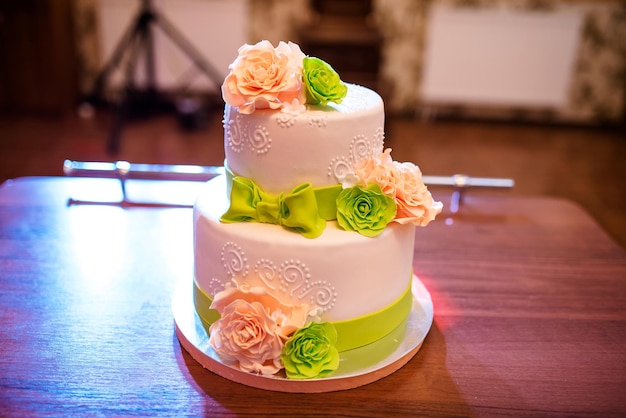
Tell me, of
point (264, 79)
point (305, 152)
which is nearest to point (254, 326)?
point (305, 152)

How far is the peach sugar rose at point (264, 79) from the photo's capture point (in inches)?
39.5

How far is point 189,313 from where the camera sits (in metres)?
1.22

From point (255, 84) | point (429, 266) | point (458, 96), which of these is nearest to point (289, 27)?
point (458, 96)

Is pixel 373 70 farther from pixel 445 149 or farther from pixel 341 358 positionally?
pixel 341 358

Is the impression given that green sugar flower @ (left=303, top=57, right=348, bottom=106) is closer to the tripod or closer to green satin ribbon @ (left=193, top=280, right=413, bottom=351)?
green satin ribbon @ (left=193, top=280, right=413, bottom=351)

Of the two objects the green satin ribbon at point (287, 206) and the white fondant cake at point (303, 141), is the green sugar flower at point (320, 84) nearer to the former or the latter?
the white fondant cake at point (303, 141)

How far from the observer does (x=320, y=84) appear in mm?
1021

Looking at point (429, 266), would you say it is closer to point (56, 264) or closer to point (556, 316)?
point (556, 316)

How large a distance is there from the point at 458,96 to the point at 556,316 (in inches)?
132

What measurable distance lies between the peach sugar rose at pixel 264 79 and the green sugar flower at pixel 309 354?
0.40 m

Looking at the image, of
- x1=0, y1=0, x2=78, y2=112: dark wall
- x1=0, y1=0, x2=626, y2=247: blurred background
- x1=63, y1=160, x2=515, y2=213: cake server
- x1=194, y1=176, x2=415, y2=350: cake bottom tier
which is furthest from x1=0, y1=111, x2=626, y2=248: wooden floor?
x1=194, y1=176, x2=415, y2=350: cake bottom tier

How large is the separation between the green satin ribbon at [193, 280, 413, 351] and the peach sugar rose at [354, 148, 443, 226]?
18cm

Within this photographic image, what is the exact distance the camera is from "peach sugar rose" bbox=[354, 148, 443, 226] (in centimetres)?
107

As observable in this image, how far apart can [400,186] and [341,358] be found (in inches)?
13.4
